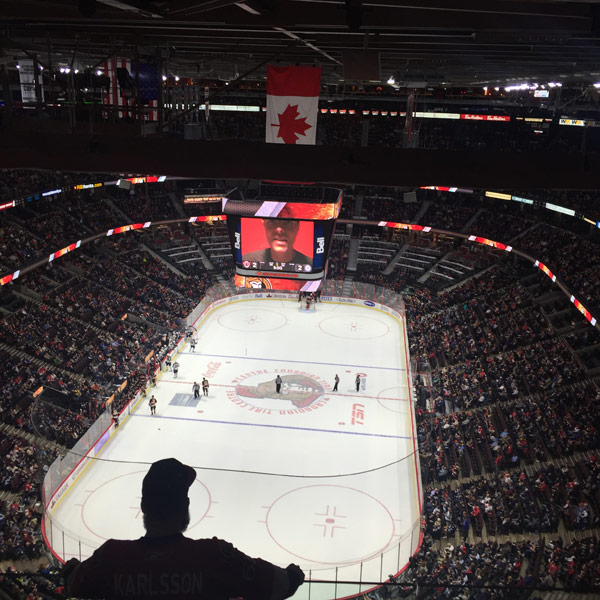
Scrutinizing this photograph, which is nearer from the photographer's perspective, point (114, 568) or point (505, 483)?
point (114, 568)

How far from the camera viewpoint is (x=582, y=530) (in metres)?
15.6

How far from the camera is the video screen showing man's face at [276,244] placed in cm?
2377

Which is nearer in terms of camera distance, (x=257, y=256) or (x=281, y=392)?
(x=257, y=256)

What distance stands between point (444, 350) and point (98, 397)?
1577cm

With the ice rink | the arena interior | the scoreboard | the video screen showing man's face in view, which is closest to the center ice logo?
the ice rink

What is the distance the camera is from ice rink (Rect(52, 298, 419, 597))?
12836 mm

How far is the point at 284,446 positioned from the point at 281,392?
4.54m

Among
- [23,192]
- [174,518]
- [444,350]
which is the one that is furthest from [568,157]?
[23,192]

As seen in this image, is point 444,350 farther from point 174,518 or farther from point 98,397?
point 174,518

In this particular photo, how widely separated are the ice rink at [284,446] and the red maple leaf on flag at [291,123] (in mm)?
5173

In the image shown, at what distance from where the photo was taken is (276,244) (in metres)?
24.2

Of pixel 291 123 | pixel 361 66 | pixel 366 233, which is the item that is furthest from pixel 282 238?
pixel 366 233

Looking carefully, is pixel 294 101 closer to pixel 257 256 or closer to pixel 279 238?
pixel 279 238

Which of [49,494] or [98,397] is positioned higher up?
[49,494]
